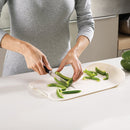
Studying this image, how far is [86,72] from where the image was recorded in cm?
131

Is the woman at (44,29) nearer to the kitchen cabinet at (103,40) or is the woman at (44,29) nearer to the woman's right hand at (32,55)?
the woman's right hand at (32,55)

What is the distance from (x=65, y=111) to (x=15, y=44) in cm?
45

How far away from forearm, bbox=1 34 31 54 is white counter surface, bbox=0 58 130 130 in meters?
0.18

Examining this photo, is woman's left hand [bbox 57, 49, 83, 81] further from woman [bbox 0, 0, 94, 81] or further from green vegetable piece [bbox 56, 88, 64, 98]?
green vegetable piece [bbox 56, 88, 64, 98]

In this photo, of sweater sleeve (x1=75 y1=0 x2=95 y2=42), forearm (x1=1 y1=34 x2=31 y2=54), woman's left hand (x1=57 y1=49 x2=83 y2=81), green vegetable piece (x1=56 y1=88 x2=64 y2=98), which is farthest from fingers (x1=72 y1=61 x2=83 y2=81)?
sweater sleeve (x1=75 y1=0 x2=95 y2=42)

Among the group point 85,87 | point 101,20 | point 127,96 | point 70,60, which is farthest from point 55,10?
point 101,20

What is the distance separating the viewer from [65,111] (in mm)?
968

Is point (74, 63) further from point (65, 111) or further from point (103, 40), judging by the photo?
point (103, 40)

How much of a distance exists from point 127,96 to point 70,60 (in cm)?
33

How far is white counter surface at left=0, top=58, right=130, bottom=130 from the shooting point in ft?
2.88

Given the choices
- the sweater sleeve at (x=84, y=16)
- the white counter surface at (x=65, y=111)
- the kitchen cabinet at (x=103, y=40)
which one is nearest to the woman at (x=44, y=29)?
the sweater sleeve at (x=84, y=16)

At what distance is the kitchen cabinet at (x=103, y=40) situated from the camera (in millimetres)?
2604

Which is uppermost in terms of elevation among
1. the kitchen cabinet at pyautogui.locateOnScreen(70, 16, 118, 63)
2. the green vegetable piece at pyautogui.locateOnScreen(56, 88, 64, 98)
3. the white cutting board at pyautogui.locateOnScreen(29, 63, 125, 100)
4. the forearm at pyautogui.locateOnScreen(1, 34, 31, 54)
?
the forearm at pyautogui.locateOnScreen(1, 34, 31, 54)

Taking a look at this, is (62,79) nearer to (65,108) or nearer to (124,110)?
(65,108)
